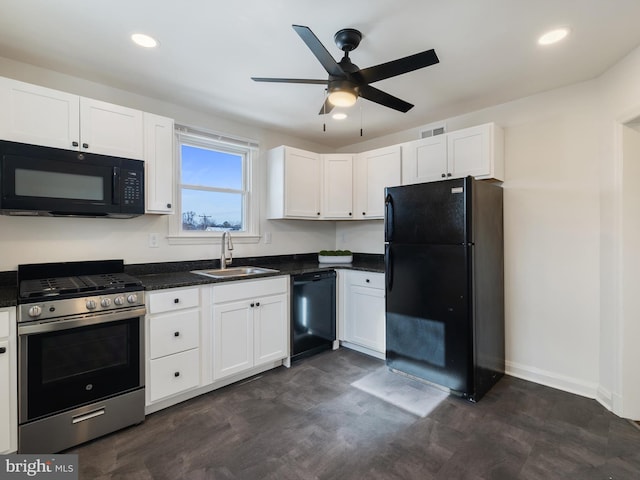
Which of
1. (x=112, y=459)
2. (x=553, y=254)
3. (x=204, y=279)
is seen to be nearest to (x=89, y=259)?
(x=204, y=279)

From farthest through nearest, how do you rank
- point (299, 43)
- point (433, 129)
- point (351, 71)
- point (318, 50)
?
point (433, 129)
point (299, 43)
point (351, 71)
point (318, 50)

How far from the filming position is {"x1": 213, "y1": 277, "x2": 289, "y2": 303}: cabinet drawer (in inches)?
101

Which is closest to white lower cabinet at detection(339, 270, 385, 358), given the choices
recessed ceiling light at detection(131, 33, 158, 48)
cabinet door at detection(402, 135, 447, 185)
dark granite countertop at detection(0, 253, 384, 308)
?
dark granite countertop at detection(0, 253, 384, 308)

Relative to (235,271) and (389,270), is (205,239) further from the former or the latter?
(389,270)

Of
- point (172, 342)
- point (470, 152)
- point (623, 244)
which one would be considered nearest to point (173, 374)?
point (172, 342)

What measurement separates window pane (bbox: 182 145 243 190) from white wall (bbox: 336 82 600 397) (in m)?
2.65

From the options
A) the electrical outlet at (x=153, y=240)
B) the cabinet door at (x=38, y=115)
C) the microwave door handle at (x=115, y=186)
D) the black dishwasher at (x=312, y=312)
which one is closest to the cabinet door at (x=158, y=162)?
the microwave door handle at (x=115, y=186)

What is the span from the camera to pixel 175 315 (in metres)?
2.32

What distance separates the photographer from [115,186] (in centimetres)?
227

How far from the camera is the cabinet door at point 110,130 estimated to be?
2197 mm

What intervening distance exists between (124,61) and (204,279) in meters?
1.65

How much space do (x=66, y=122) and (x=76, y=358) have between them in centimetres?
153

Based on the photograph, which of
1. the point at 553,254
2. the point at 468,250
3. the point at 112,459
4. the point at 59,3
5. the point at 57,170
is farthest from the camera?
the point at 553,254

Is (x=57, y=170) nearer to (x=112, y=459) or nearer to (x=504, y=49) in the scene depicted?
(x=112, y=459)
